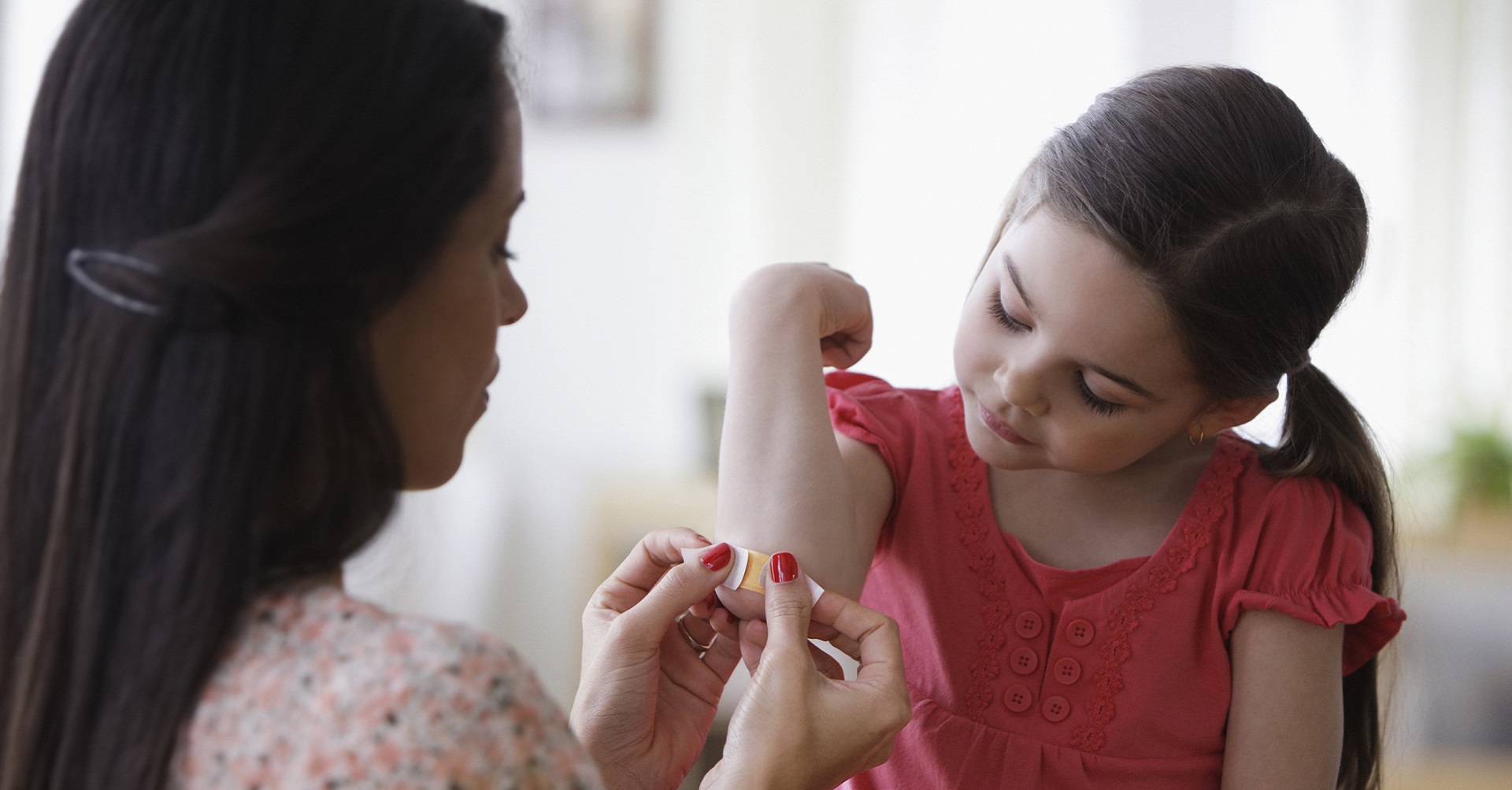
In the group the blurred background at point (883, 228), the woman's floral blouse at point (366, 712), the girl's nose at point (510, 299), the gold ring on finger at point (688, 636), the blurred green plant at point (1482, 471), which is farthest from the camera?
the blurred background at point (883, 228)

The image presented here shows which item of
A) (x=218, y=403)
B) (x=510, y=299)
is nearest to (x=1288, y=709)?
(x=510, y=299)

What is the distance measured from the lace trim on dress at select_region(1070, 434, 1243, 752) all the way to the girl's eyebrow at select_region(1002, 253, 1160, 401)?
0.13 meters

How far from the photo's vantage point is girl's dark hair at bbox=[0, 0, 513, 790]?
618 millimetres

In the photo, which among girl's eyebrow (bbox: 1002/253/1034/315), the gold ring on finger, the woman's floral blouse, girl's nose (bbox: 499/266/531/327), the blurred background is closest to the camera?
the woman's floral blouse

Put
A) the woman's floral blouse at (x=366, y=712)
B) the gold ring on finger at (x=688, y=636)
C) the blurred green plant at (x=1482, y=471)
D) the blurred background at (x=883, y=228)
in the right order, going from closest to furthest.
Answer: the woman's floral blouse at (x=366, y=712) → the gold ring on finger at (x=688, y=636) → the blurred green plant at (x=1482, y=471) → the blurred background at (x=883, y=228)

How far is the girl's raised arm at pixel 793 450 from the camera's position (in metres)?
0.97

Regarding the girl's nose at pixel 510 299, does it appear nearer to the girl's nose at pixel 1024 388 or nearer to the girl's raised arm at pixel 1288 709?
the girl's nose at pixel 1024 388

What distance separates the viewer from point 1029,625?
1.01 m

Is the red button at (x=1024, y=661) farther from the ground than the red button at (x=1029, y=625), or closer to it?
closer to it

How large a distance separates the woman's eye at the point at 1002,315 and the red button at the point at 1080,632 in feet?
0.80

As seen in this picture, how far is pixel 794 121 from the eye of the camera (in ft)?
10.6

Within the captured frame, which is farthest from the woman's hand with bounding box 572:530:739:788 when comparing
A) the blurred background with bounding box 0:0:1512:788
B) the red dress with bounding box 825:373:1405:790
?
the blurred background with bounding box 0:0:1512:788

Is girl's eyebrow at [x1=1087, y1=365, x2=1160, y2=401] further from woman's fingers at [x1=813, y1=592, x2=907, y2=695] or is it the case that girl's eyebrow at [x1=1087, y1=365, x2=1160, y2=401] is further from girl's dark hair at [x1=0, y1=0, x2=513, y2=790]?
girl's dark hair at [x1=0, y1=0, x2=513, y2=790]

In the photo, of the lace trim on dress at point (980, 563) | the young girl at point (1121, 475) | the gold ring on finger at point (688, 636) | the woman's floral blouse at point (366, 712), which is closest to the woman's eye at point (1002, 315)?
the young girl at point (1121, 475)
